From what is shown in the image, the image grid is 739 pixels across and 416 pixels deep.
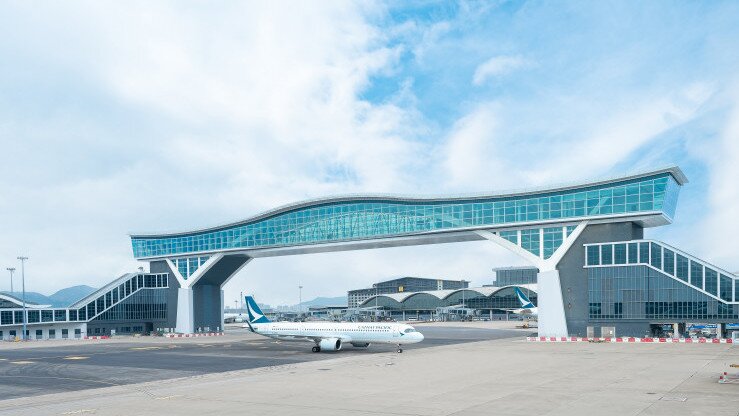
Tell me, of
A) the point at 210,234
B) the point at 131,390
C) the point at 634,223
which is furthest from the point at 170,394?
the point at 210,234

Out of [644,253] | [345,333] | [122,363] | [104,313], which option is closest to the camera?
[122,363]

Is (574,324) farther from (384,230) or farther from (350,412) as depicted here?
(350,412)

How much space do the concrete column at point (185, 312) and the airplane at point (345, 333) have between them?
45291 millimetres

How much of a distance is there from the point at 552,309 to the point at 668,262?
51.1 ft

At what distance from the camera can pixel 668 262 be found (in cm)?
7700

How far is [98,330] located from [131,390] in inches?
3521

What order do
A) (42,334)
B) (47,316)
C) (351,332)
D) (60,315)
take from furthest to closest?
(42,334) < (60,315) < (47,316) < (351,332)

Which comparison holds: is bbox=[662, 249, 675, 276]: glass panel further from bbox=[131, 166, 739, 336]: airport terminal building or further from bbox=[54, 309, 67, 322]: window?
bbox=[54, 309, 67, 322]: window

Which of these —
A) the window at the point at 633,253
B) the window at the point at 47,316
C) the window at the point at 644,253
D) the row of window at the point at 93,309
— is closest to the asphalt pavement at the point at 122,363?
the window at the point at 633,253

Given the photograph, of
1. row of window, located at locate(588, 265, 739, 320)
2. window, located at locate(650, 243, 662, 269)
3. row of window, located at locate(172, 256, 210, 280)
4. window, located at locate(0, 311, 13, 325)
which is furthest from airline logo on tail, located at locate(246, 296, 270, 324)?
window, located at locate(0, 311, 13, 325)

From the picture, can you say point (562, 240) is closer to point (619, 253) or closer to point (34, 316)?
point (619, 253)

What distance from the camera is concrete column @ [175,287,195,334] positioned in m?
119

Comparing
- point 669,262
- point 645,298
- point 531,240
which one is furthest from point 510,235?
point 669,262

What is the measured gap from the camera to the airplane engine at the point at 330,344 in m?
70.9
